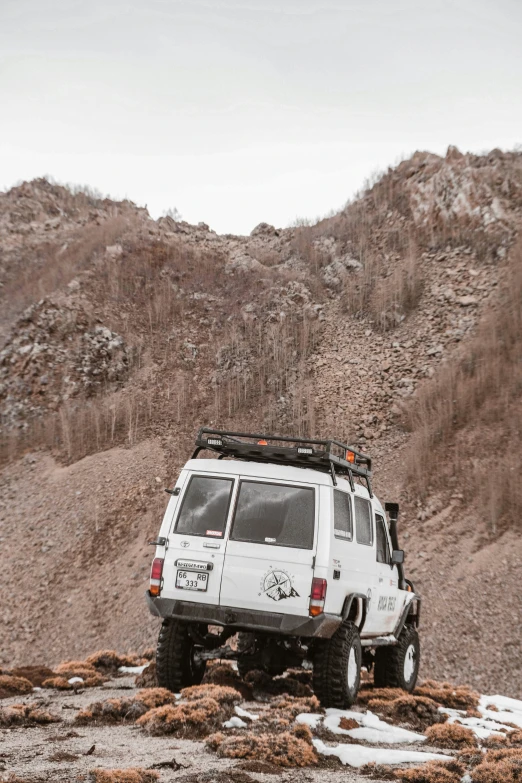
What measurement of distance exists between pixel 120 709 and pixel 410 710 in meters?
3.52

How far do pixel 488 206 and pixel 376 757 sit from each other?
29619 millimetres

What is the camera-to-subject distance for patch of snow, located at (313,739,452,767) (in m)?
5.51

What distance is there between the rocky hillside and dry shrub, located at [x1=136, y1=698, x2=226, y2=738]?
848cm

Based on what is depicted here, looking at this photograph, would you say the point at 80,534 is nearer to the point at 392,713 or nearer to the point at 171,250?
the point at 392,713

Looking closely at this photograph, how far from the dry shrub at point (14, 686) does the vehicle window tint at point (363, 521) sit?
507 centimetres

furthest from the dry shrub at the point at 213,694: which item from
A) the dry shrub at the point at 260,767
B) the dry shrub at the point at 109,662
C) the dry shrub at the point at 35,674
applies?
the dry shrub at the point at 109,662

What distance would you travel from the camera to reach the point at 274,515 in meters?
7.63

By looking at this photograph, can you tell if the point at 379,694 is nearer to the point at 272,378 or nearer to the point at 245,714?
the point at 245,714

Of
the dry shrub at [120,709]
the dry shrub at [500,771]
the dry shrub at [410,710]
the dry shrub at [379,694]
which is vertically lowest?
the dry shrub at [379,694]

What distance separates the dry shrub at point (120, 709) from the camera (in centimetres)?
676

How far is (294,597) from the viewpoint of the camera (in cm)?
718

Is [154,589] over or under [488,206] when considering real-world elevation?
under

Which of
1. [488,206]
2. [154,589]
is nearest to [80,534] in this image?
[154,589]

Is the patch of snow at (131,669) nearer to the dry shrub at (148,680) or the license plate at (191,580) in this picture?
the dry shrub at (148,680)
